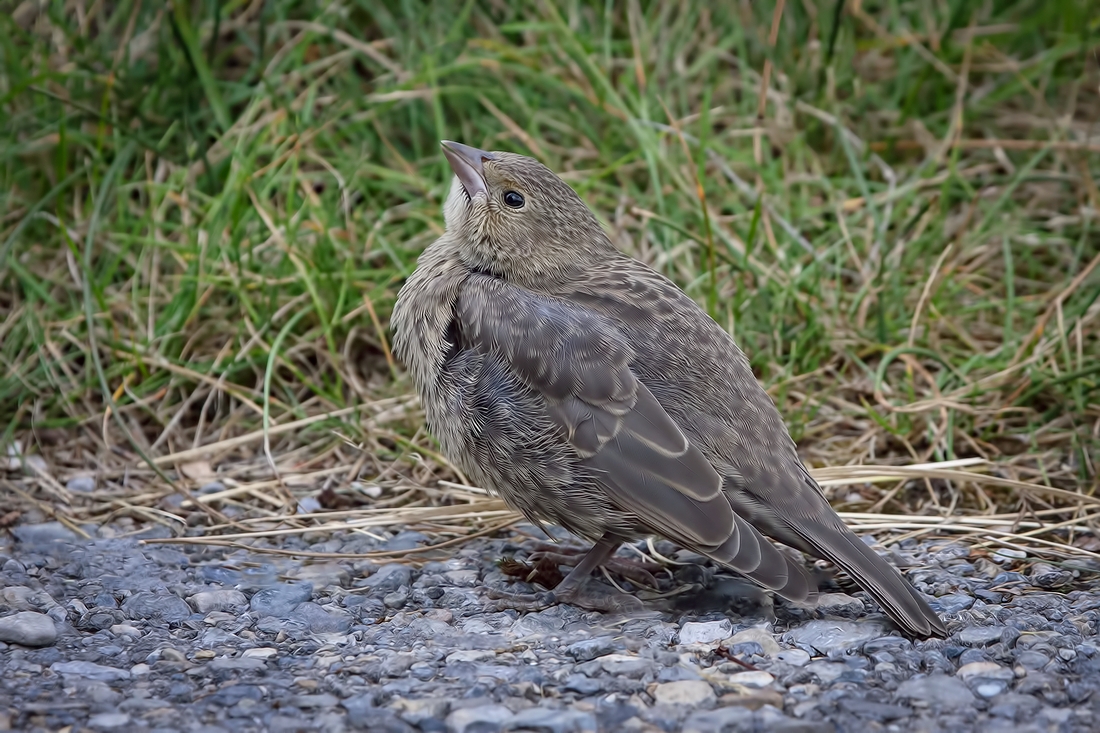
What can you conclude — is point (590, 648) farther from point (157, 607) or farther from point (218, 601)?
point (157, 607)

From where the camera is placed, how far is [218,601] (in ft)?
11.4

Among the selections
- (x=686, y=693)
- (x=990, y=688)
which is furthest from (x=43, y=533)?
(x=990, y=688)

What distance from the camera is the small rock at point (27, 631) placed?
10.2 ft

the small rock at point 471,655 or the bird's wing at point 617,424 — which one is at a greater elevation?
the bird's wing at point 617,424

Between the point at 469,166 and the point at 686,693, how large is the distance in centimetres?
197

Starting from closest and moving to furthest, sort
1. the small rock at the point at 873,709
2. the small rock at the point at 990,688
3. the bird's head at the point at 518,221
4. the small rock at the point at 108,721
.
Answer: the small rock at the point at 108,721 → the small rock at the point at 873,709 → the small rock at the point at 990,688 → the bird's head at the point at 518,221

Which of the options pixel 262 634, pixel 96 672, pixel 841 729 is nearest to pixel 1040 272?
pixel 841 729

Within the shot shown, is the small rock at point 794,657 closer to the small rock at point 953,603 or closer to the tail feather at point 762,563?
the tail feather at point 762,563

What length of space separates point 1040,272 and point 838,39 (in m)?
1.66

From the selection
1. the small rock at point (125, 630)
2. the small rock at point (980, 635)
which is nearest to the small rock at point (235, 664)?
the small rock at point (125, 630)

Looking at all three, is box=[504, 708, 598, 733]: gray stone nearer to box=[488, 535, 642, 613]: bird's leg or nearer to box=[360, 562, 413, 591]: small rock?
box=[488, 535, 642, 613]: bird's leg

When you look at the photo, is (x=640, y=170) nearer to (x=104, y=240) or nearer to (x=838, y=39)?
(x=838, y=39)

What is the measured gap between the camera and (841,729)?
2.68 m

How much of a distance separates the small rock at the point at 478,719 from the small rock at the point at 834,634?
875 millimetres
